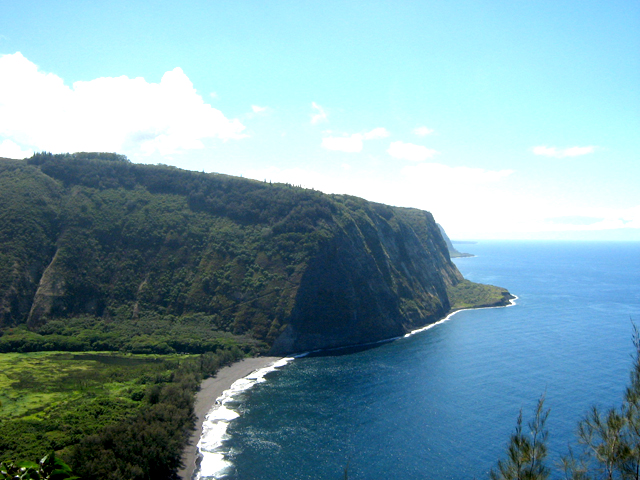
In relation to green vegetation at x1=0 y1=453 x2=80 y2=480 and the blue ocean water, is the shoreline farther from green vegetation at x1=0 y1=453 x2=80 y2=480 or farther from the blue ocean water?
green vegetation at x1=0 y1=453 x2=80 y2=480

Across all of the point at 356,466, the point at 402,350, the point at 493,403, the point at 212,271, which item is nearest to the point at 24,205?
the point at 212,271

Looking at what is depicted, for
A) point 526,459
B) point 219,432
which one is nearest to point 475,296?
point 219,432

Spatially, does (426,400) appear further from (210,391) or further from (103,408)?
(103,408)

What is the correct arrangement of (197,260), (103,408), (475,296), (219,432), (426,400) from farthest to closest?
(475,296)
(197,260)
(426,400)
(219,432)
(103,408)

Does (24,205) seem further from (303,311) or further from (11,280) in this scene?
(303,311)

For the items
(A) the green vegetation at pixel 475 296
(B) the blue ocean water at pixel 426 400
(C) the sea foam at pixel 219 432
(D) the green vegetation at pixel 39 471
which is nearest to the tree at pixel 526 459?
(D) the green vegetation at pixel 39 471

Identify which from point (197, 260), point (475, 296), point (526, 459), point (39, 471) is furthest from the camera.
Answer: point (475, 296)

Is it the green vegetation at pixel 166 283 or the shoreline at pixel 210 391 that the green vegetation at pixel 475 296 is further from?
the shoreline at pixel 210 391
